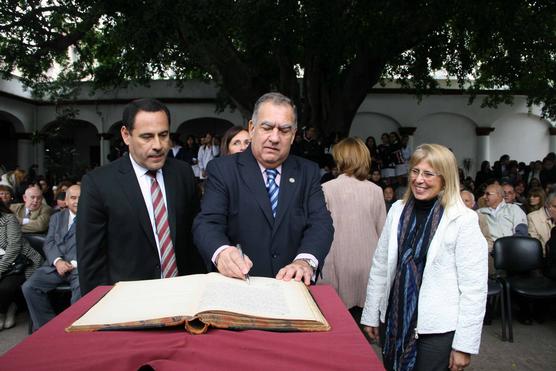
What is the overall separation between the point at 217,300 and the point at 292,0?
6623 millimetres

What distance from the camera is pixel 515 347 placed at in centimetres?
510

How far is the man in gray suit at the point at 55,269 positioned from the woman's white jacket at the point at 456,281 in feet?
13.1

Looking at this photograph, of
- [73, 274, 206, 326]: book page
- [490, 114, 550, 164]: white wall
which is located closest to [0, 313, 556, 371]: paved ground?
[73, 274, 206, 326]: book page

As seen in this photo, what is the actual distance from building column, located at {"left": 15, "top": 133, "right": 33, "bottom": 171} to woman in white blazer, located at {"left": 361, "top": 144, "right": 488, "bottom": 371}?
805 inches

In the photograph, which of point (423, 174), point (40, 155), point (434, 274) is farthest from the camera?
point (40, 155)

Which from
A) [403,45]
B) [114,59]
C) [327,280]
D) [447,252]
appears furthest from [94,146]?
[447,252]

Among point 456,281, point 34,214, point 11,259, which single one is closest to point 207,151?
point 34,214

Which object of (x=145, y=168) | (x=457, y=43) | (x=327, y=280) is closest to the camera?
(x=145, y=168)

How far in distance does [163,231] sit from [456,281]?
158 cm

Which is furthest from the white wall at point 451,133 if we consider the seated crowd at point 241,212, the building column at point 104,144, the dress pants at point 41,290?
the seated crowd at point 241,212

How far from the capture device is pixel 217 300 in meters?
1.38

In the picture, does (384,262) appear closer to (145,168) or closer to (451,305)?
(451,305)

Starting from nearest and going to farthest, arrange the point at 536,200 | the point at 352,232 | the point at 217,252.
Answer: the point at 217,252 < the point at 352,232 < the point at 536,200

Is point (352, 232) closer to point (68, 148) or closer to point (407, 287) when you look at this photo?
point (407, 287)
